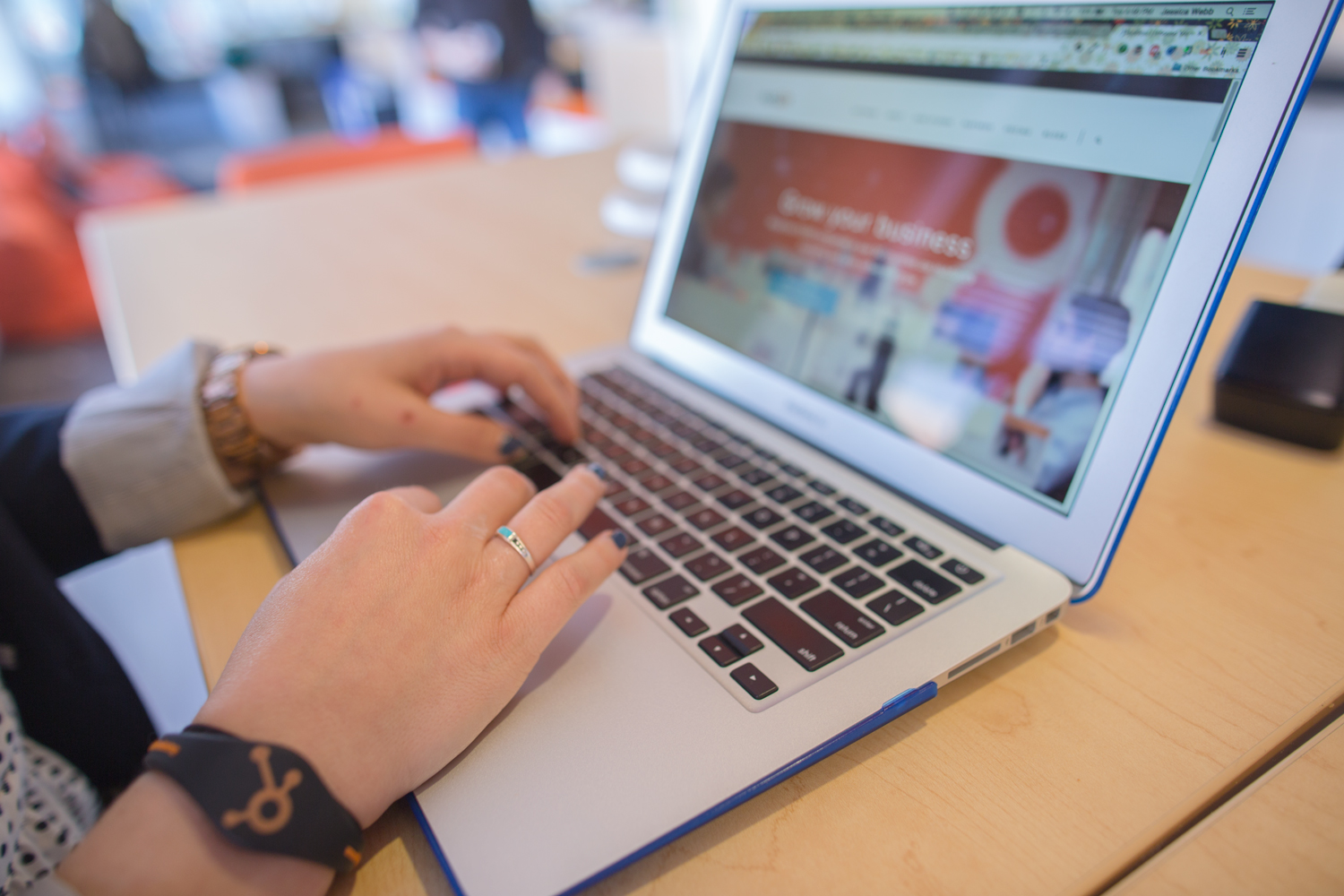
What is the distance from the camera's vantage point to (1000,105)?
0.46 m

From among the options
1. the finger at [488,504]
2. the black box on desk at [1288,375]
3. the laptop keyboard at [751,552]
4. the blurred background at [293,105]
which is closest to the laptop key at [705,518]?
the laptop keyboard at [751,552]

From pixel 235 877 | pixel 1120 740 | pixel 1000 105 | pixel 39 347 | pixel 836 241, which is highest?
pixel 1000 105

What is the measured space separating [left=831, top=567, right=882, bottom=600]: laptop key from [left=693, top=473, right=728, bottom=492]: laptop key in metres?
0.12

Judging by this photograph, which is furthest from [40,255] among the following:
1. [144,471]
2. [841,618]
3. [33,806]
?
[841,618]

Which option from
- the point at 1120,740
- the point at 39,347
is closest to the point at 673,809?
Answer: the point at 1120,740

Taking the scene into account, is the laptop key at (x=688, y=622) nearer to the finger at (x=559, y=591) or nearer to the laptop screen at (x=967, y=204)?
the finger at (x=559, y=591)

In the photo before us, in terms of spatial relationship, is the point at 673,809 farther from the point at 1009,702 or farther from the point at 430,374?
the point at 430,374

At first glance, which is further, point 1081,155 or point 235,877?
point 1081,155

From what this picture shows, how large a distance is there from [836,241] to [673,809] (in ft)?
1.39

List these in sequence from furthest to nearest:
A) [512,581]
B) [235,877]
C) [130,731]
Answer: [130,731] → [512,581] → [235,877]

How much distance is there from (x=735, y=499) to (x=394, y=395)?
268mm

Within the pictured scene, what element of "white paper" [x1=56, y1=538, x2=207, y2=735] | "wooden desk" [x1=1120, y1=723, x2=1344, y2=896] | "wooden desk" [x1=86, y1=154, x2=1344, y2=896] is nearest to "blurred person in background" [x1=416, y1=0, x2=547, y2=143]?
"white paper" [x1=56, y1=538, x2=207, y2=735]

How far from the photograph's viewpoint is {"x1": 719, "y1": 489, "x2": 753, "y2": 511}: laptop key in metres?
0.48

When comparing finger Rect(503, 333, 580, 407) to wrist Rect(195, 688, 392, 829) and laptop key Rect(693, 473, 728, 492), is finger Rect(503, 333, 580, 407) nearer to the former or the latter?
laptop key Rect(693, 473, 728, 492)
